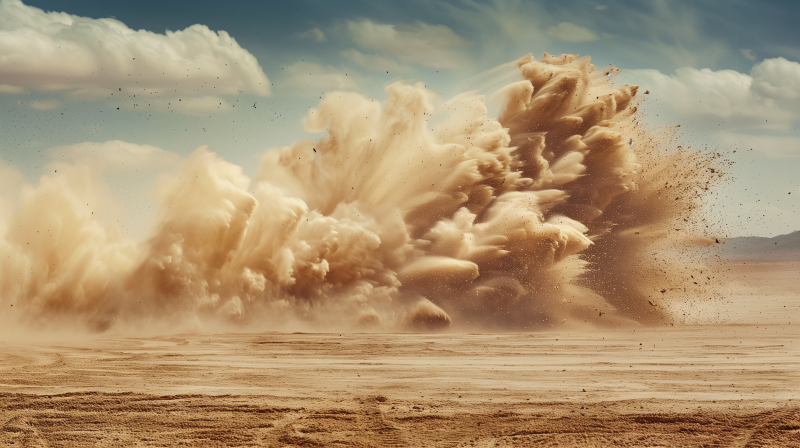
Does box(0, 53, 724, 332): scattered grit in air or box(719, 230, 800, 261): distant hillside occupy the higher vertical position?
box(719, 230, 800, 261): distant hillside

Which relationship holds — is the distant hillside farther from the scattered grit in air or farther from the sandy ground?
the sandy ground

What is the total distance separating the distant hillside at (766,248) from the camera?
395ft

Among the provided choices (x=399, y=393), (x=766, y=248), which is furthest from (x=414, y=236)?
(x=766, y=248)

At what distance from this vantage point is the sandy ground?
39.7 feet

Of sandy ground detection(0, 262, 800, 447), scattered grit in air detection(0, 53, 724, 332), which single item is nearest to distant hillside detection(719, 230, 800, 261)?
scattered grit in air detection(0, 53, 724, 332)

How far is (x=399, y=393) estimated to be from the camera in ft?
47.2

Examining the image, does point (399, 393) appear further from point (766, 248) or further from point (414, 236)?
point (766, 248)


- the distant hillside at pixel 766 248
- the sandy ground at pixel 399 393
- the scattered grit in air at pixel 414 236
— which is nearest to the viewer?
the sandy ground at pixel 399 393

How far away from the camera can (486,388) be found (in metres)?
14.8

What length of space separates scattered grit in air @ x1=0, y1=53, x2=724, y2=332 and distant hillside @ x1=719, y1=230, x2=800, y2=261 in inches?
3334

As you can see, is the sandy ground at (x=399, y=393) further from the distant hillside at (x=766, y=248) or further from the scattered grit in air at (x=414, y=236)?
the distant hillside at (x=766, y=248)

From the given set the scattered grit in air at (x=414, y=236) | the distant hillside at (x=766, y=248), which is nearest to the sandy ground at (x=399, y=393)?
the scattered grit in air at (x=414, y=236)

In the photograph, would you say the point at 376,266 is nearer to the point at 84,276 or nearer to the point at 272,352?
the point at 272,352

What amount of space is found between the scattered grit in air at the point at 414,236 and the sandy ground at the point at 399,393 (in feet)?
11.7
